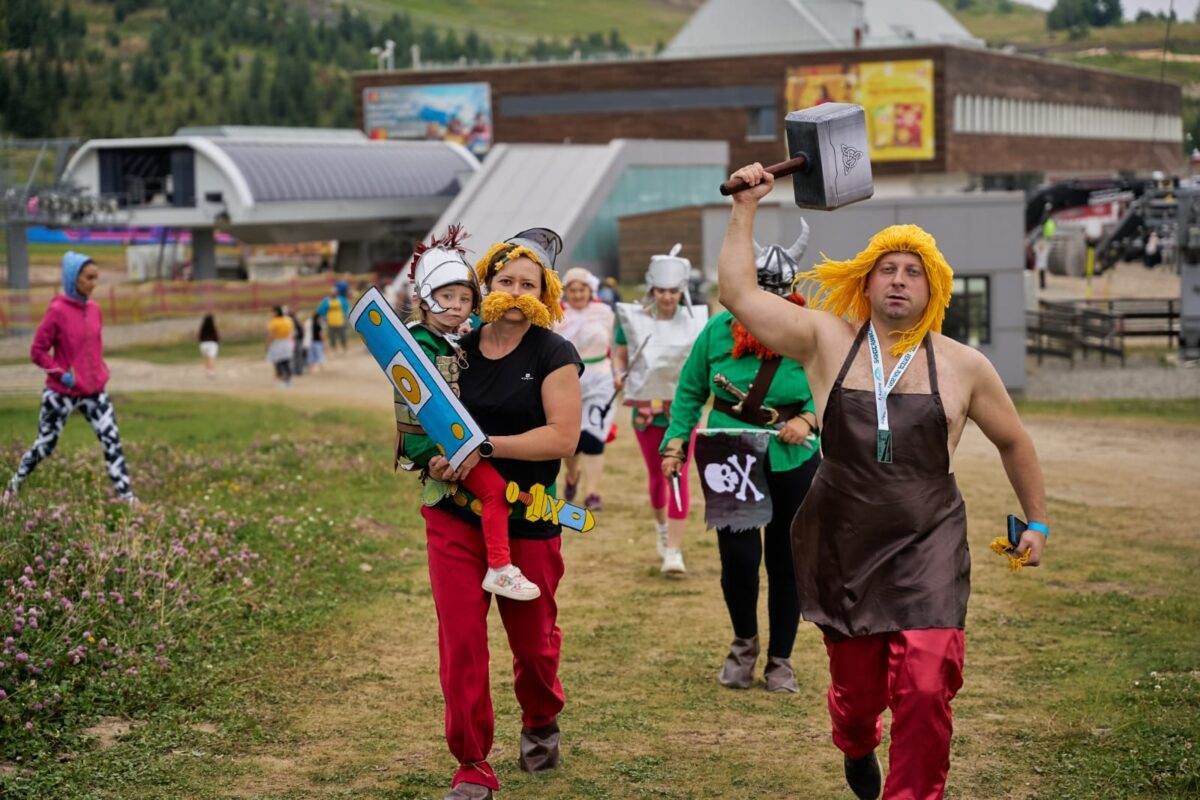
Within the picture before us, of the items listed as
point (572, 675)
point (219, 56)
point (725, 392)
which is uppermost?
point (219, 56)

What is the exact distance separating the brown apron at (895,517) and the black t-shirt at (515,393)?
3.80 feet

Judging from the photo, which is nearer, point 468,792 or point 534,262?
point 468,792

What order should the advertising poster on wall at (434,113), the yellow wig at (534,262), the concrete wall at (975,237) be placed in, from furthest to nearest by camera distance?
the advertising poster on wall at (434,113)
the concrete wall at (975,237)
the yellow wig at (534,262)

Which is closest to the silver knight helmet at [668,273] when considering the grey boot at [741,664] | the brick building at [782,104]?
the grey boot at [741,664]

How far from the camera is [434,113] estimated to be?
8200 centimetres

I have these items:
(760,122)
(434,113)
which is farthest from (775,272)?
(434,113)

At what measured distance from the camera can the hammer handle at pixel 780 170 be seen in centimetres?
519

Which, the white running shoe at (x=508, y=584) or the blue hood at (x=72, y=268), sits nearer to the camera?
the white running shoe at (x=508, y=584)

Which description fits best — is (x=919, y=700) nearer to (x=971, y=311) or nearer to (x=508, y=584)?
(x=508, y=584)

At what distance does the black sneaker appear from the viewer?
586cm

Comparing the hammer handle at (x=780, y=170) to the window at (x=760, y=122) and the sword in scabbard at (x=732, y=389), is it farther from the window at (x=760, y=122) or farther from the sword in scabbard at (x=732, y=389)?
the window at (x=760, y=122)

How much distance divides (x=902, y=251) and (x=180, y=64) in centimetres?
8433

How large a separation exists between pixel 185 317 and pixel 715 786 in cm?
3640

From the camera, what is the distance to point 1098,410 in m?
23.8
